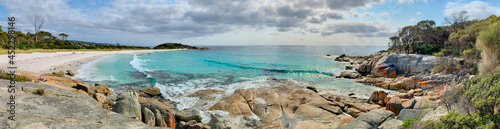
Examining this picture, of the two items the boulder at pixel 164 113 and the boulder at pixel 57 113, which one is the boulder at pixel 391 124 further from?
the boulder at pixel 164 113

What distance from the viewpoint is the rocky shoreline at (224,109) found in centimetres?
451

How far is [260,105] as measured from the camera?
11906 millimetres

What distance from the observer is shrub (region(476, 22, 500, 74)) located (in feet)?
32.0

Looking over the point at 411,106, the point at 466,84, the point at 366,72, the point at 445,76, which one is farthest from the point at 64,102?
the point at 366,72

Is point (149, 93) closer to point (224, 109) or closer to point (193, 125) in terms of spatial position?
point (224, 109)

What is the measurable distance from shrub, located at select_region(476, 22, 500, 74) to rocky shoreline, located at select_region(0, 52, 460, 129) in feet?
10.0

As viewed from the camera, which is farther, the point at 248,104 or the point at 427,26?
the point at 427,26

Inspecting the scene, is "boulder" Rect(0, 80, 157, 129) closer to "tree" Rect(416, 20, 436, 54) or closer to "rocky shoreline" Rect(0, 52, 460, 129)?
"rocky shoreline" Rect(0, 52, 460, 129)

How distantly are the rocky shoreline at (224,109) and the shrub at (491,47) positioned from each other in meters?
3.05

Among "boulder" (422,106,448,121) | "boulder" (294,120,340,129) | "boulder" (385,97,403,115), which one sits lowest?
"boulder" (294,120,340,129)

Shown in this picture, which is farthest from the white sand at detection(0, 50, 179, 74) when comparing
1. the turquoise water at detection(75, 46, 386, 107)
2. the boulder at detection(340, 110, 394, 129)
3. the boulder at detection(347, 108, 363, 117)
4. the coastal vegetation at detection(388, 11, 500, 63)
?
the coastal vegetation at detection(388, 11, 500, 63)

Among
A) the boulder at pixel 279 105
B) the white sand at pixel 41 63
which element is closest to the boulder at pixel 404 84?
the boulder at pixel 279 105

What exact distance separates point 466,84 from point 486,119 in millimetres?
1681

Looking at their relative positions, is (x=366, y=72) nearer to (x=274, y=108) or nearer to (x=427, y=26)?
(x=427, y=26)
